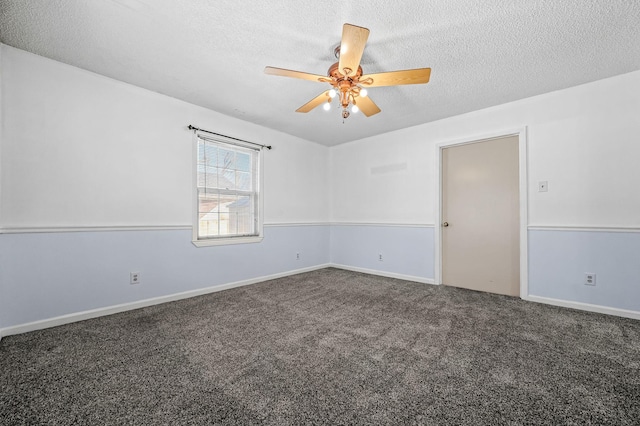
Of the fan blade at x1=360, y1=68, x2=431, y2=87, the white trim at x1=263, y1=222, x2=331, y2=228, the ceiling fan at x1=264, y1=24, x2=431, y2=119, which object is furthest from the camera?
the white trim at x1=263, y1=222, x2=331, y2=228

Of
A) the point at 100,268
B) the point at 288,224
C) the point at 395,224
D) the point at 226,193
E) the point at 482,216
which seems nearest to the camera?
the point at 100,268

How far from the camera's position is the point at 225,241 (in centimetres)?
361

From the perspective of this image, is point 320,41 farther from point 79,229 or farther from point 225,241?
point 79,229

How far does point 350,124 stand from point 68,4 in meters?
3.08

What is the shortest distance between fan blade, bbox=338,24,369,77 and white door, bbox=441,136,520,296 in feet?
7.91

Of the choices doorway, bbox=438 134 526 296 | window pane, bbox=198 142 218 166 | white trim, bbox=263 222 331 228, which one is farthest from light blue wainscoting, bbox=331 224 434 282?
window pane, bbox=198 142 218 166

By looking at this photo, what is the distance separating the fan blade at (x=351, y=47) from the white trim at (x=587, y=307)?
3.18 metres

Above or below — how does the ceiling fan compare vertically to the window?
above

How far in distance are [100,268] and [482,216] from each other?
14.5 ft

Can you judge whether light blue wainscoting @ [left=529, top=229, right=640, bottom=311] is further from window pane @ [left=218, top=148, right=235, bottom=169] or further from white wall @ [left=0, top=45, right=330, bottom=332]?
window pane @ [left=218, top=148, right=235, bottom=169]

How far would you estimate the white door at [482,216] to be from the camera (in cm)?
328

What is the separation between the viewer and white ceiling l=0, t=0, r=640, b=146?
5.82ft

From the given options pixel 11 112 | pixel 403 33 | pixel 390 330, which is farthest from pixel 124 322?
pixel 403 33

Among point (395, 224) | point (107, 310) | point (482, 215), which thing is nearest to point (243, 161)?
point (107, 310)
